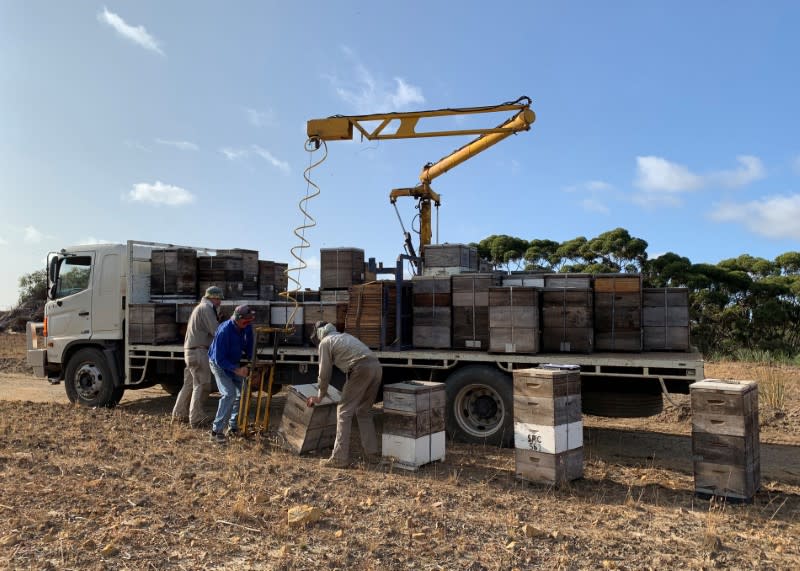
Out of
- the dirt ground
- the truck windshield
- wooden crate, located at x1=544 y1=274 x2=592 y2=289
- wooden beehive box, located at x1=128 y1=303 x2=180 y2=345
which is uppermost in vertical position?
the truck windshield

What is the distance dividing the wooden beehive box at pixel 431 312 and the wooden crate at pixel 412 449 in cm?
204

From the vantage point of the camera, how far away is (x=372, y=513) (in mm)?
5844

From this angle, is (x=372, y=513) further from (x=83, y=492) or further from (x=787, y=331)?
(x=787, y=331)

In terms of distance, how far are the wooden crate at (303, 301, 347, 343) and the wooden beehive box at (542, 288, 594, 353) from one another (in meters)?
3.32

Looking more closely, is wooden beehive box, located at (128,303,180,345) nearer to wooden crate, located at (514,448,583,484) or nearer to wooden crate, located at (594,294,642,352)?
wooden crate, located at (514,448,583,484)

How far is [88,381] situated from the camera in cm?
1191

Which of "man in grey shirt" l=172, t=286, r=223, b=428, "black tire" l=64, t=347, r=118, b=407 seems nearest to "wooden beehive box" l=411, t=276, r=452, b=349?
"man in grey shirt" l=172, t=286, r=223, b=428

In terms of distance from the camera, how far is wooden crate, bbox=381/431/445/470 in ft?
24.4

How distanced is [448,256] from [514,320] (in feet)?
7.84

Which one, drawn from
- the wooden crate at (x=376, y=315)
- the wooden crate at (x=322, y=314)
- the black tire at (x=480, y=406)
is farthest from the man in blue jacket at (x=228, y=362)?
the black tire at (x=480, y=406)

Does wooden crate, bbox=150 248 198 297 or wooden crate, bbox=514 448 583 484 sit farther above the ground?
wooden crate, bbox=150 248 198 297

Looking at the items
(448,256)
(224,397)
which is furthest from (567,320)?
(224,397)

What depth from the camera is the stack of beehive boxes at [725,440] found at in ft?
20.6

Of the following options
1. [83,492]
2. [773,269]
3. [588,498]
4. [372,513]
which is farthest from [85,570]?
[773,269]
